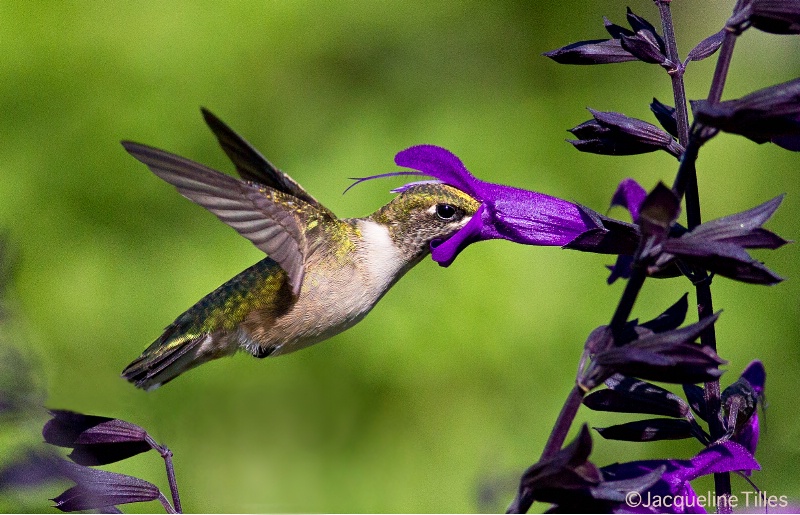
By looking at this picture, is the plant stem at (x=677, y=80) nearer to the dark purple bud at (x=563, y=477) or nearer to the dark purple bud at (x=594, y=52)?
the dark purple bud at (x=594, y=52)

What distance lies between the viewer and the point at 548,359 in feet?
9.14

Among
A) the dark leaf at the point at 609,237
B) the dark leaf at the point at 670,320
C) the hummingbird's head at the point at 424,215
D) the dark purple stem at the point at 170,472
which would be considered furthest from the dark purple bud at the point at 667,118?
the dark purple stem at the point at 170,472

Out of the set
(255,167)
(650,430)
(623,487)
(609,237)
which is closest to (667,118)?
(609,237)

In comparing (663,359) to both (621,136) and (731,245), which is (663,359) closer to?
(731,245)

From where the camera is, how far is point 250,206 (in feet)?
4.73

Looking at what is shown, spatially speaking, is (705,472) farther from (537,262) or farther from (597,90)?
(597,90)

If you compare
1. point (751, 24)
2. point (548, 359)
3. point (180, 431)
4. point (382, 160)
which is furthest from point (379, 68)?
point (751, 24)

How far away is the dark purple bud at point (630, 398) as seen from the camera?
3.89 ft

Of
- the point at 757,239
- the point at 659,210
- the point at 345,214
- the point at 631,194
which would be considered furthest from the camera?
the point at 345,214

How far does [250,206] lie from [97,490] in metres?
0.53

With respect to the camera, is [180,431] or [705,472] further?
[180,431]

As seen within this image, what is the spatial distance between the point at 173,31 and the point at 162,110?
0.91 ft

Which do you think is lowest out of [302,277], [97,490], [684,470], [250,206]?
[684,470]

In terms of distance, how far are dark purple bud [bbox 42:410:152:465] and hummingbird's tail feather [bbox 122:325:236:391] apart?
281 mm
